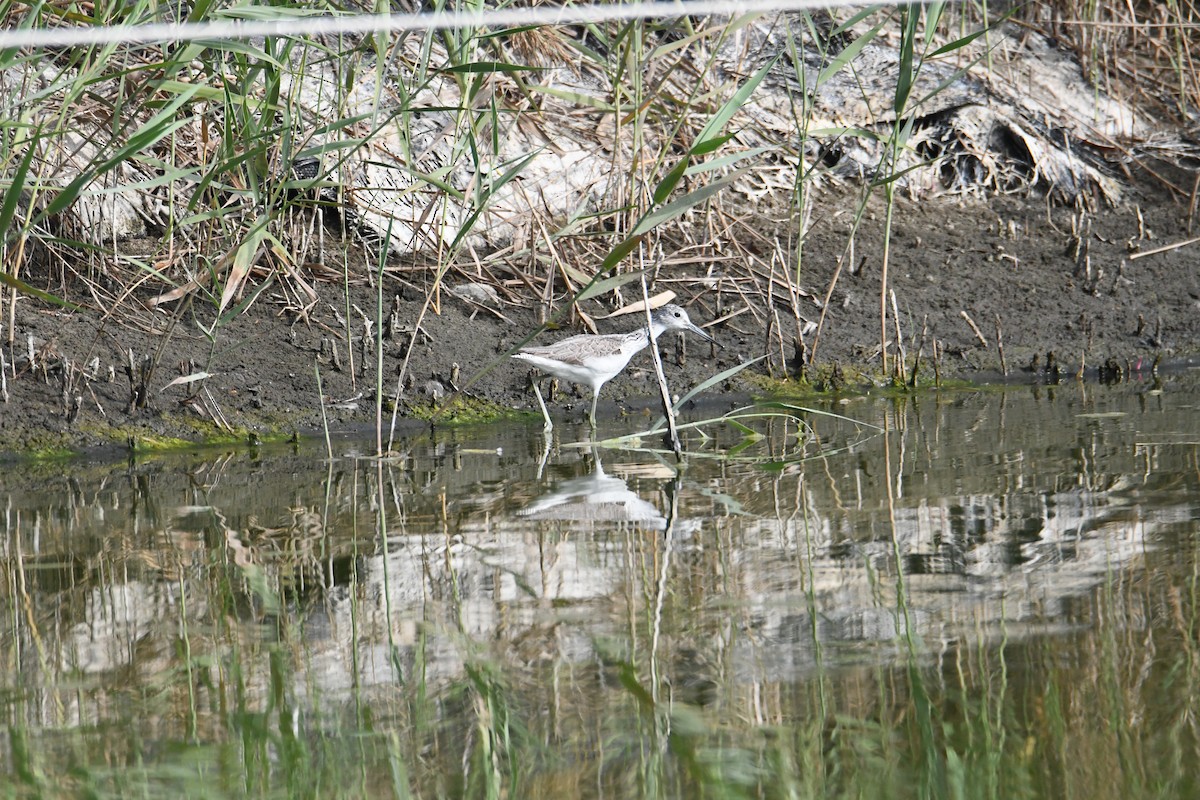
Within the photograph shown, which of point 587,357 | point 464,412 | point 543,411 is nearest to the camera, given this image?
point 587,357

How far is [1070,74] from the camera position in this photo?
10531 millimetres

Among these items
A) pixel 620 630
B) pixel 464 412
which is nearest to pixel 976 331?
pixel 464 412

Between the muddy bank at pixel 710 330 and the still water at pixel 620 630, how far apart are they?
3.36 ft

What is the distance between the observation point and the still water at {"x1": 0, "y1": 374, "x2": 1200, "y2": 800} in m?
2.43

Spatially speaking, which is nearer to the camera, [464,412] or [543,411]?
[543,411]

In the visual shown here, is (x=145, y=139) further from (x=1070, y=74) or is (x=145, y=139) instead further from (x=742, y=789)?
(x=1070, y=74)

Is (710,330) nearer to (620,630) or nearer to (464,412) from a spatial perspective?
(464,412)

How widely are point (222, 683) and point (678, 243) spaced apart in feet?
19.4

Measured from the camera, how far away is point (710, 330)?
7766 millimetres

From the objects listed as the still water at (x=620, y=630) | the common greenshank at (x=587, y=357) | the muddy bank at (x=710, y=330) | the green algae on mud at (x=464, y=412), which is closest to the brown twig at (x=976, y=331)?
the muddy bank at (x=710, y=330)

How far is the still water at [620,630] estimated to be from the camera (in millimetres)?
2430

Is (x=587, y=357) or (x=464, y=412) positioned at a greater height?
(x=587, y=357)

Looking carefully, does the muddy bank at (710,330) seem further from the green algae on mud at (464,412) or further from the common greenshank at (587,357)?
the common greenshank at (587,357)

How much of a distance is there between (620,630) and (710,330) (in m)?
4.74
